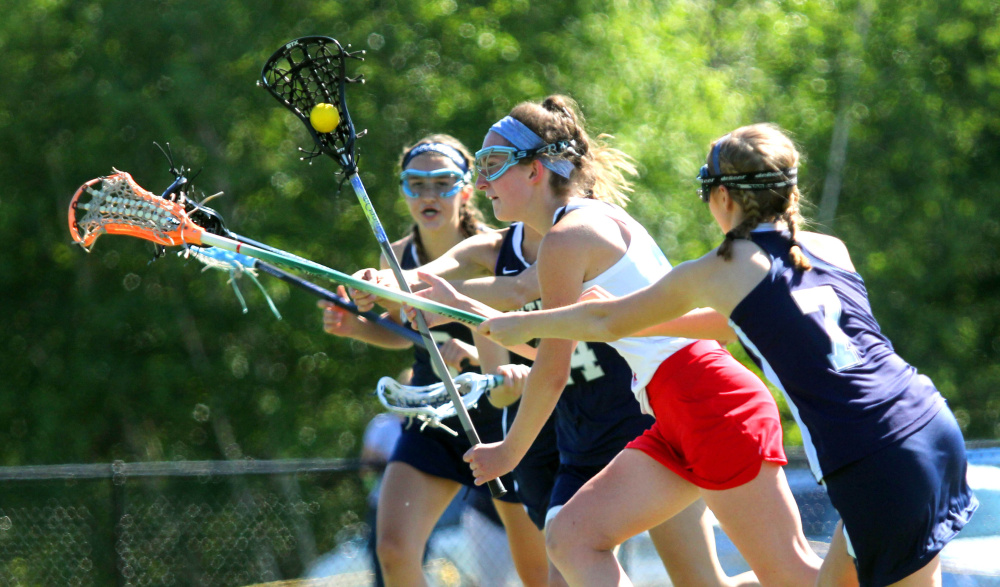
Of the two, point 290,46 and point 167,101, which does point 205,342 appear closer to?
point 167,101

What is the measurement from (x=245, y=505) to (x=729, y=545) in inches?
110

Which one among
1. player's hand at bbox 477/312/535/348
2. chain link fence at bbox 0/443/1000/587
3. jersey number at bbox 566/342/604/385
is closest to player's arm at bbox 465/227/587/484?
player's hand at bbox 477/312/535/348

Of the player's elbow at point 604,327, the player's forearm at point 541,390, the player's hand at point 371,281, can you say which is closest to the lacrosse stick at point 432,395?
the player's hand at point 371,281

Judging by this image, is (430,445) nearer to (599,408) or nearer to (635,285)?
(599,408)

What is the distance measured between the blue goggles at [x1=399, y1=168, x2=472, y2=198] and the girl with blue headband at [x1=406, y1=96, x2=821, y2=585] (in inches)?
53.0

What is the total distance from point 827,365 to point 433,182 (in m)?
2.74

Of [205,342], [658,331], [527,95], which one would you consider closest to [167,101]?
[205,342]

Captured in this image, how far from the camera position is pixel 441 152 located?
540 cm

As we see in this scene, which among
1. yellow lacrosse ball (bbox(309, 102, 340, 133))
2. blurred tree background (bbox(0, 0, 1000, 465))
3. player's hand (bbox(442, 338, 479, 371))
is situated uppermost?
blurred tree background (bbox(0, 0, 1000, 465))

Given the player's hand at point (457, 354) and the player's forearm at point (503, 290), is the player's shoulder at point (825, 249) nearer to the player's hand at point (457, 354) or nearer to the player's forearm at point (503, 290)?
the player's forearm at point (503, 290)

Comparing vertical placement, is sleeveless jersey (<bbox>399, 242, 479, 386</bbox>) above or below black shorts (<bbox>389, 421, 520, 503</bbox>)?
above

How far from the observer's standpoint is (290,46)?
418 cm

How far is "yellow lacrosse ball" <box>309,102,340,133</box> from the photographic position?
4.27 metres

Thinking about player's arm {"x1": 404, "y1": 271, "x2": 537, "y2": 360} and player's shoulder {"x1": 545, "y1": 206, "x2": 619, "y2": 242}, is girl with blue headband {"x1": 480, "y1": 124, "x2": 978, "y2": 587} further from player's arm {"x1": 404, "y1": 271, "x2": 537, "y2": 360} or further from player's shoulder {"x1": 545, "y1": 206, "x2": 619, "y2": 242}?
player's arm {"x1": 404, "y1": 271, "x2": 537, "y2": 360}
